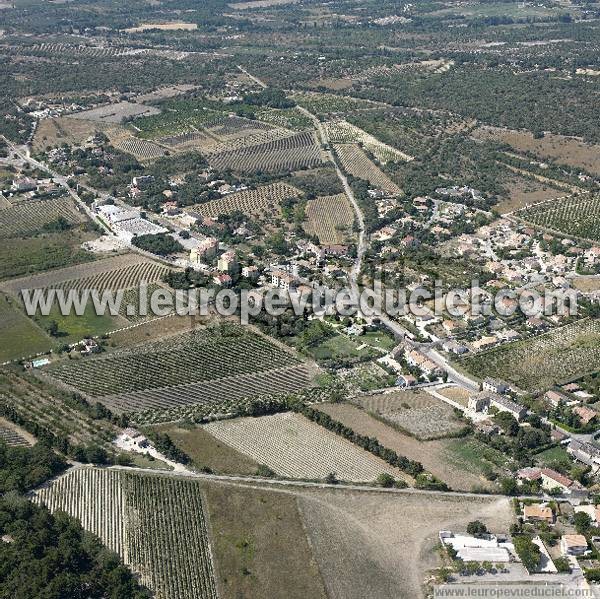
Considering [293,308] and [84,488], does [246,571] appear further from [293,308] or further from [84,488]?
[293,308]

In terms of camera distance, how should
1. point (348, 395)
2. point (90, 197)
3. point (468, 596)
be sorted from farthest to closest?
1. point (90, 197)
2. point (348, 395)
3. point (468, 596)

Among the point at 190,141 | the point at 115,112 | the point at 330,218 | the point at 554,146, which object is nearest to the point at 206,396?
the point at 330,218

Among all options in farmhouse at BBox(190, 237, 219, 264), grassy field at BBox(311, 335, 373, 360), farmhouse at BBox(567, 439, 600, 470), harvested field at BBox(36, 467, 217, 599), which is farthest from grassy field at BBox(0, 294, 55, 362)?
farmhouse at BBox(567, 439, 600, 470)

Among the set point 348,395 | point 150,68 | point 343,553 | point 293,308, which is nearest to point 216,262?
point 293,308

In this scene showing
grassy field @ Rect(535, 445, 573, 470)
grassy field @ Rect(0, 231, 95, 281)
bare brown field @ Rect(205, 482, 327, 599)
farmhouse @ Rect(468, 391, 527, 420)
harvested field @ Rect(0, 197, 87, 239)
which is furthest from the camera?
harvested field @ Rect(0, 197, 87, 239)

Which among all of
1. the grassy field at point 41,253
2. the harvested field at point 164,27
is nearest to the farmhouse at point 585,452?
the grassy field at point 41,253

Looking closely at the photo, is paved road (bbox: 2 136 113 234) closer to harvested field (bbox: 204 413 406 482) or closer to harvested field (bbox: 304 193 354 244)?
harvested field (bbox: 304 193 354 244)

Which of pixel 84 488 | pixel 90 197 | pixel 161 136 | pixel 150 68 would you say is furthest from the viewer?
pixel 150 68
